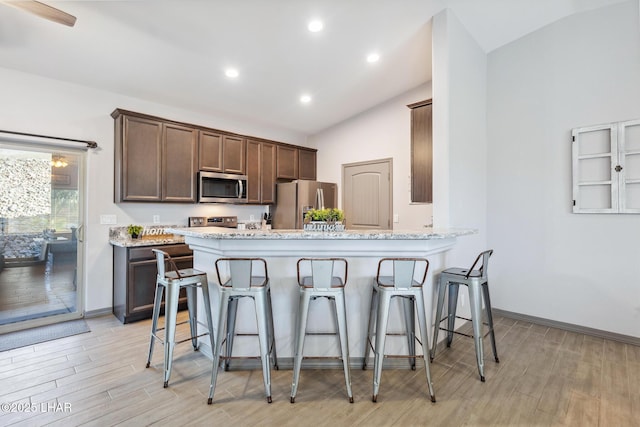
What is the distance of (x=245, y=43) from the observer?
3.11 metres

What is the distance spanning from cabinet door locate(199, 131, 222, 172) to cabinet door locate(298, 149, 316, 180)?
1.53 m

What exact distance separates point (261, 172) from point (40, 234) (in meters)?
2.78

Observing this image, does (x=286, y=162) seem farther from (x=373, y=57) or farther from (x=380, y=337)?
(x=380, y=337)

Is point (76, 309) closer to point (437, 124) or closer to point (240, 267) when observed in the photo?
point (240, 267)

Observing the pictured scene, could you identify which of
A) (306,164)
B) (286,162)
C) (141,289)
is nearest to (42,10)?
(141,289)

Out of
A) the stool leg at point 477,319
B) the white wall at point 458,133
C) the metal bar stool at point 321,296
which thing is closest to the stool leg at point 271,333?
the metal bar stool at point 321,296

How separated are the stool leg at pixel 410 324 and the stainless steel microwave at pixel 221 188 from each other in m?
3.01

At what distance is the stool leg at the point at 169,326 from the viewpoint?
2.28 metres

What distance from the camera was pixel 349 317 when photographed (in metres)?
2.51

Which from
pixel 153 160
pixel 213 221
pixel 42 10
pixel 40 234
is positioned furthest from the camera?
pixel 213 221

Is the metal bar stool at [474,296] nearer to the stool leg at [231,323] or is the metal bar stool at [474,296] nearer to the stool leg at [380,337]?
the stool leg at [380,337]

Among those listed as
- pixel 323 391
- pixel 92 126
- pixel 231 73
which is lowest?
pixel 323 391

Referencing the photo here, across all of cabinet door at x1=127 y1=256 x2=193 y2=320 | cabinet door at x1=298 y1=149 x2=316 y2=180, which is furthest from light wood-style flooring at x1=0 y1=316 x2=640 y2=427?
cabinet door at x1=298 y1=149 x2=316 y2=180

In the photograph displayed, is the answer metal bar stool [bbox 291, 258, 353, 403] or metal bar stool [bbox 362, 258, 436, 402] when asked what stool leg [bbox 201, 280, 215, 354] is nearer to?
metal bar stool [bbox 291, 258, 353, 403]
